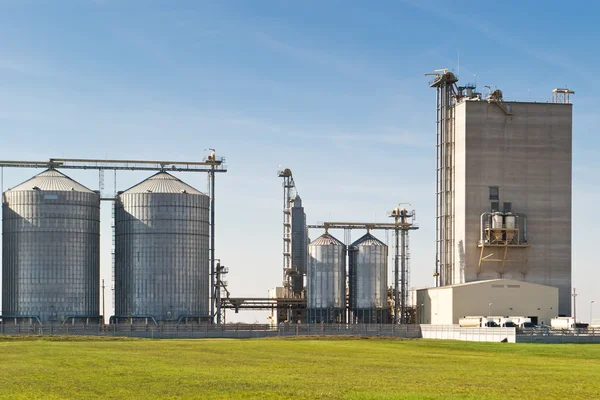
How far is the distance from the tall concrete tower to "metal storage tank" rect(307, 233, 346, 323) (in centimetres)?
1599

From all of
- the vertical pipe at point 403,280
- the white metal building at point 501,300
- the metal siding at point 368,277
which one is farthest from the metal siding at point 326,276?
the white metal building at point 501,300

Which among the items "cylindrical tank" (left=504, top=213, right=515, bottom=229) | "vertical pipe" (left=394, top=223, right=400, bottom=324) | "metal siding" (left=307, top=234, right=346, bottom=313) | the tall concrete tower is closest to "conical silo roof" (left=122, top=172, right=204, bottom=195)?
"metal siding" (left=307, top=234, right=346, bottom=313)

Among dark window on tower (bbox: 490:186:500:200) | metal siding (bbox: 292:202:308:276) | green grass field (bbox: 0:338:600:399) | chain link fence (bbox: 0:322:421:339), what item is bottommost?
chain link fence (bbox: 0:322:421:339)

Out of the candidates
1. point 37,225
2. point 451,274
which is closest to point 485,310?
point 451,274

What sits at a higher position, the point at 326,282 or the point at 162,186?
the point at 162,186

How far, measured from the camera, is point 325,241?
164 m

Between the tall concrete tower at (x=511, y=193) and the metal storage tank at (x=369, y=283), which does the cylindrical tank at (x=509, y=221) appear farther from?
the metal storage tank at (x=369, y=283)

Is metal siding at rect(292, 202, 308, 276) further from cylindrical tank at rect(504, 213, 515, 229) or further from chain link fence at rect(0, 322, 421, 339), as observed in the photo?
cylindrical tank at rect(504, 213, 515, 229)

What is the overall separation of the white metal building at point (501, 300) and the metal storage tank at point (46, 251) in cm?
5574

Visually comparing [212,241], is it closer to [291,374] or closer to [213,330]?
[213,330]

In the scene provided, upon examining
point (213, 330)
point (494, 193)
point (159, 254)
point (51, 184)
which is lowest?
point (213, 330)

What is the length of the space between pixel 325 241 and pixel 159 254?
2551cm

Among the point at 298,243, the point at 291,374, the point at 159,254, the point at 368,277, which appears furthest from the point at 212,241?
the point at 291,374

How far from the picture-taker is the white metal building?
14725cm
